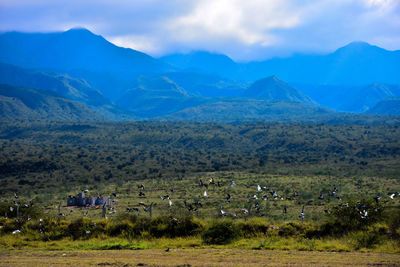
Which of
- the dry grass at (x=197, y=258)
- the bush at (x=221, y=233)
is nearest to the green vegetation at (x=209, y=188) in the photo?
the bush at (x=221, y=233)

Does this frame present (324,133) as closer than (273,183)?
No

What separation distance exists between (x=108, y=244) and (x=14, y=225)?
588cm

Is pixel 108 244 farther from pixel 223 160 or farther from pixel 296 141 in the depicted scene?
pixel 296 141

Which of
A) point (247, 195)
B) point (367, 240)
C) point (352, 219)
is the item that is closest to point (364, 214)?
point (352, 219)

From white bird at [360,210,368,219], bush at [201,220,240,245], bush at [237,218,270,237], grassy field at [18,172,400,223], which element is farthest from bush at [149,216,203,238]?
grassy field at [18,172,400,223]

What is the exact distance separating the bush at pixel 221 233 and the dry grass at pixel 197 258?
1.01 meters

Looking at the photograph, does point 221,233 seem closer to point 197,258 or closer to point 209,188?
point 197,258

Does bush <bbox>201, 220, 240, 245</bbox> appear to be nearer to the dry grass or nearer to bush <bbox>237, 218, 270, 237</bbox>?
bush <bbox>237, 218, 270, 237</bbox>

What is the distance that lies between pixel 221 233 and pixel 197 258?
→ 2950 mm

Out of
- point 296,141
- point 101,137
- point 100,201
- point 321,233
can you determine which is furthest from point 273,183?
point 101,137

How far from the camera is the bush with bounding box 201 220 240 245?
16.1 meters

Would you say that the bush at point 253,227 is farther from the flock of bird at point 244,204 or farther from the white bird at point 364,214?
the white bird at point 364,214

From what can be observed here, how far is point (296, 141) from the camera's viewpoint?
112375 mm

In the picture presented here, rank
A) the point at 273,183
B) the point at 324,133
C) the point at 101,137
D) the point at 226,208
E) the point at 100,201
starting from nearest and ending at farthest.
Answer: the point at 226,208 → the point at 100,201 → the point at 273,183 → the point at 324,133 → the point at 101,137
